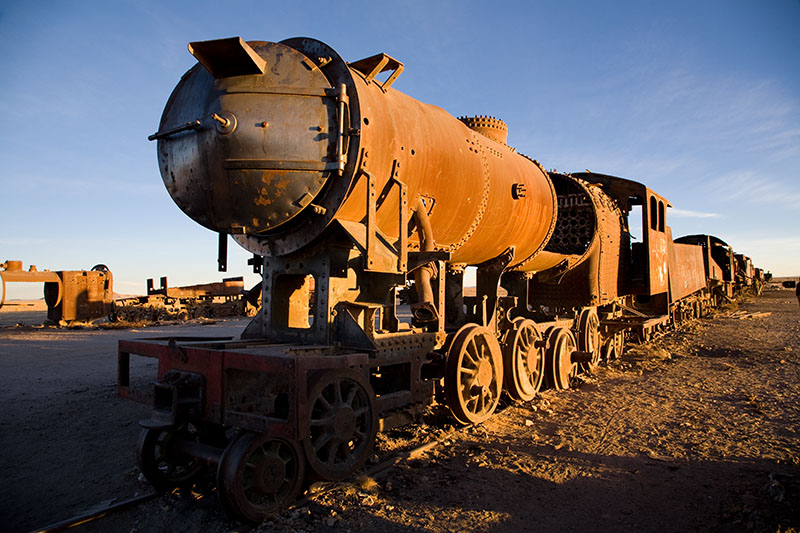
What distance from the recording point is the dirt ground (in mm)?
3443

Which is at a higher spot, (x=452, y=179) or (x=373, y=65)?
(x=373, y=65)

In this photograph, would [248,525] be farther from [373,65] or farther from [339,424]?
[373,65]

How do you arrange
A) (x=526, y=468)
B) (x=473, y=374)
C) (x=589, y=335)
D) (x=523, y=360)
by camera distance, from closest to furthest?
(x=526, y=468) < (x=473, y=374) < (x=523, y=360) < (x=589, y=335)

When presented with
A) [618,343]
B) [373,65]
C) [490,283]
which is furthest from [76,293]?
[618,343]

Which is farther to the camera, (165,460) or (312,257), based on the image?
(312,257)

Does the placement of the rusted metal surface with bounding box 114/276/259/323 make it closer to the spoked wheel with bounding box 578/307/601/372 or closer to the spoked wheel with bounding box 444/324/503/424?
the spoked wheel with bounding box 578/307/601/372

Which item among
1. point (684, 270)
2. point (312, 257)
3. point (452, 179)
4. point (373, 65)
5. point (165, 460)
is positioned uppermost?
point (373, 65)

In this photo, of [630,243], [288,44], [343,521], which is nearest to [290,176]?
[288,44]

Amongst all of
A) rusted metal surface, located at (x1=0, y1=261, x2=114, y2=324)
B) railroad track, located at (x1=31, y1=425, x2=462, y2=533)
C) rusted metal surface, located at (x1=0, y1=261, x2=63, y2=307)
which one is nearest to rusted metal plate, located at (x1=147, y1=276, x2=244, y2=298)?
Answer: rusted metal surface, located at (x1=0, y1=261, x2=114, y2=324)

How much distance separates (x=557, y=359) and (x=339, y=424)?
5.22m

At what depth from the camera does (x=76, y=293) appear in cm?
1845

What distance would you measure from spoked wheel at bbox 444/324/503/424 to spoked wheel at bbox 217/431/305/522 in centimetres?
221

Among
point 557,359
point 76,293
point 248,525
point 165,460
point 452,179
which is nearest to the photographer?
point 248,525

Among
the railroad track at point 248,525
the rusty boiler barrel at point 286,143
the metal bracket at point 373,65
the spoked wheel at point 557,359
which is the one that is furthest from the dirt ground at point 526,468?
the metal bracket at point 373,65
